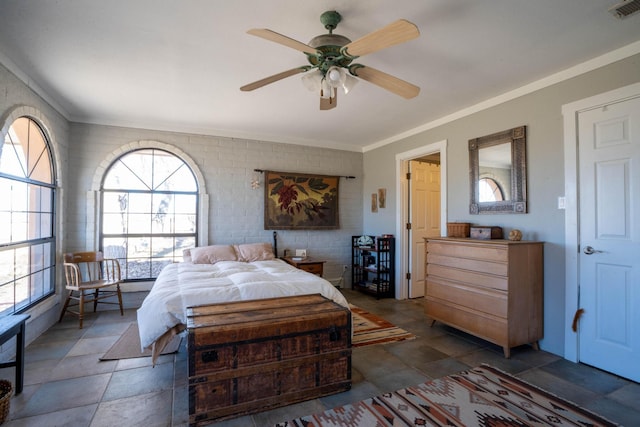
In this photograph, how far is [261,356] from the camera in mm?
2010

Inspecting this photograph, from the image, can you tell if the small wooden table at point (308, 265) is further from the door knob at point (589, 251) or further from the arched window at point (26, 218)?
the door knob at point (589, 251)

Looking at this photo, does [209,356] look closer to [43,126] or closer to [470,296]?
[470,296]

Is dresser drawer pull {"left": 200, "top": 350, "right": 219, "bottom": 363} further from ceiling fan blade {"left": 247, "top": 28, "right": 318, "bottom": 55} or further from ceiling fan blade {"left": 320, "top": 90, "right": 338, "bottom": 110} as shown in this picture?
ceiling fan blade {"left": 320, "top": 90, "right": 338, "bottom": 110}

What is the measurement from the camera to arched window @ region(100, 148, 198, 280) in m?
4.27

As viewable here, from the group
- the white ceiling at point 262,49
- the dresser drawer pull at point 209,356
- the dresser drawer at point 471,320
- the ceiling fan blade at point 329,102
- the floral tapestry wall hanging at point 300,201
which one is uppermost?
the white ceiling at point 262,49

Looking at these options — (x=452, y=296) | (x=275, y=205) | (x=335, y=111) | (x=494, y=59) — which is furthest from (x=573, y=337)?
(x=275, y=205)

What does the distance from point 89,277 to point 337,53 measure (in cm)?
415

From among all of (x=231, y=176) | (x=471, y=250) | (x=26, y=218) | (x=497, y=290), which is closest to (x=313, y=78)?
(x=471, y=250)

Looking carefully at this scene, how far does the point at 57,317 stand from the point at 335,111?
4.16 metres

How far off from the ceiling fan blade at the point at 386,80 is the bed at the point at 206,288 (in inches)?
71.8

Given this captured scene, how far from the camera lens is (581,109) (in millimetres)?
2672

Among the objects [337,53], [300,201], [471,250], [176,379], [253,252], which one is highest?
[337,53]

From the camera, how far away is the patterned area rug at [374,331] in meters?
3.17

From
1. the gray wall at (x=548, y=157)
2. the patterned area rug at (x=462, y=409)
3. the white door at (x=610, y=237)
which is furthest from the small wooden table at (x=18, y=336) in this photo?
the white door at (x=610, y=237)
